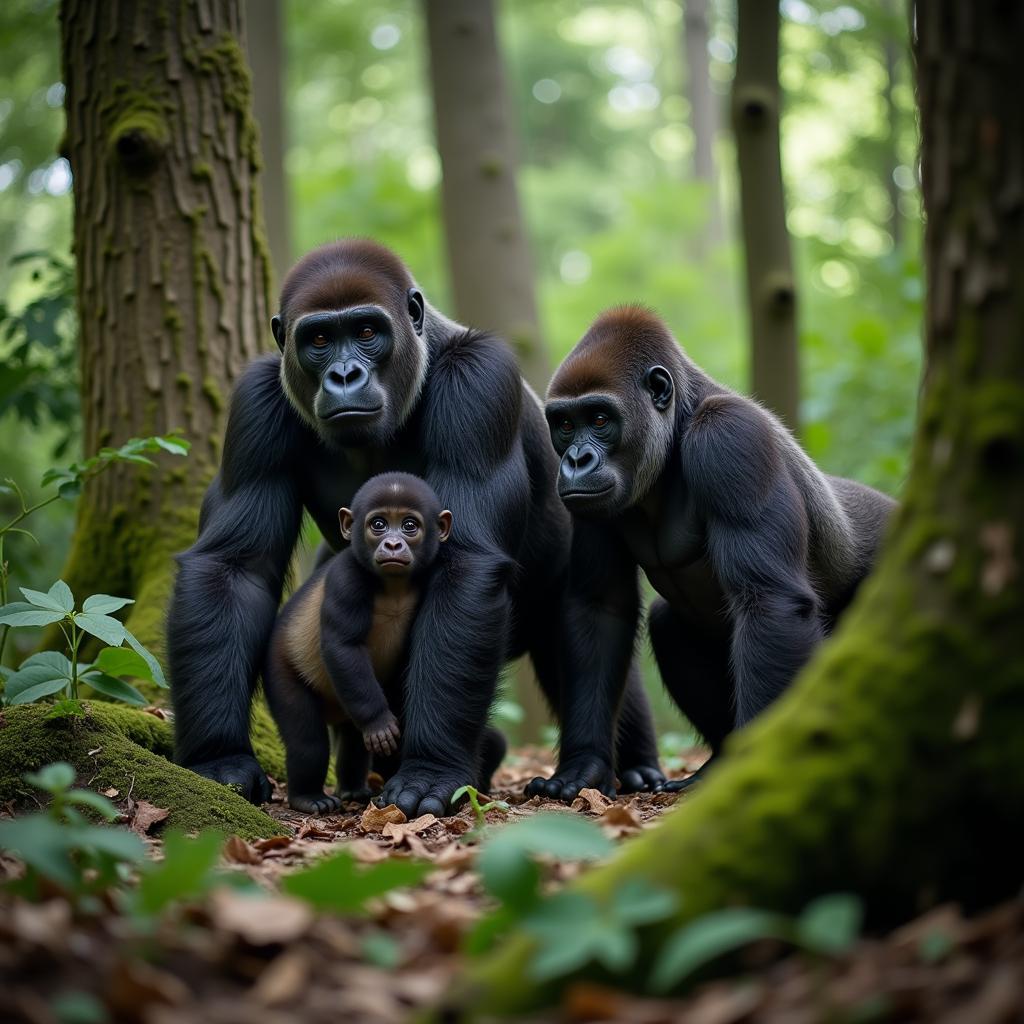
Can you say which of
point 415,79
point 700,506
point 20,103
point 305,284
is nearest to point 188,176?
point 305,284

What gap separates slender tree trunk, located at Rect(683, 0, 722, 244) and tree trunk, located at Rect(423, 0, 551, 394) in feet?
51.4

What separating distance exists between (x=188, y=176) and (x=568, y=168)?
2305 cm

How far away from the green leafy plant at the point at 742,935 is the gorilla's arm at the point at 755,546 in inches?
104

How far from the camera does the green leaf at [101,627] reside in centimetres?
495

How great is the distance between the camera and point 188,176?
725 centimetres

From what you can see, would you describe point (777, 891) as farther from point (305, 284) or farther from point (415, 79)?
point (415, 79)

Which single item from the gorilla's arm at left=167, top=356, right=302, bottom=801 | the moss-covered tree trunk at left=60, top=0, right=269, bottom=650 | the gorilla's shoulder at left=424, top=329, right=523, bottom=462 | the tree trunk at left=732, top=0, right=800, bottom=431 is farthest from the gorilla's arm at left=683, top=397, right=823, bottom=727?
the tree trunk at left=732, top=0, right=800, bottom=431

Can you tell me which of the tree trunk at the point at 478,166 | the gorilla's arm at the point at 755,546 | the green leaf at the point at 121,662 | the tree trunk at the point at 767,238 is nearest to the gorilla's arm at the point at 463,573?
the gorilla's arm at the point at 755,546

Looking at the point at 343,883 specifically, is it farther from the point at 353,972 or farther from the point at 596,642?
the point at 596,642

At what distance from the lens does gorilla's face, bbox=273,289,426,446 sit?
5734 mm

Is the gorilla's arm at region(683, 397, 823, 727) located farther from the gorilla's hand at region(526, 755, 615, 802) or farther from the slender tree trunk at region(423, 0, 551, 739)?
the slender tree trunk at region(423, 0, 551, 739)

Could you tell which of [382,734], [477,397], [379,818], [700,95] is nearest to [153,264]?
[477,397]

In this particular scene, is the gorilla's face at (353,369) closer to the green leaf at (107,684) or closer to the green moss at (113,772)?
the green leaf at (107,684)

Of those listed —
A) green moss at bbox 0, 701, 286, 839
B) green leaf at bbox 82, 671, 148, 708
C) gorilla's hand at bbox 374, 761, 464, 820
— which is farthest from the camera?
gorilla's hand at bbox 374, 761, 464, 820
